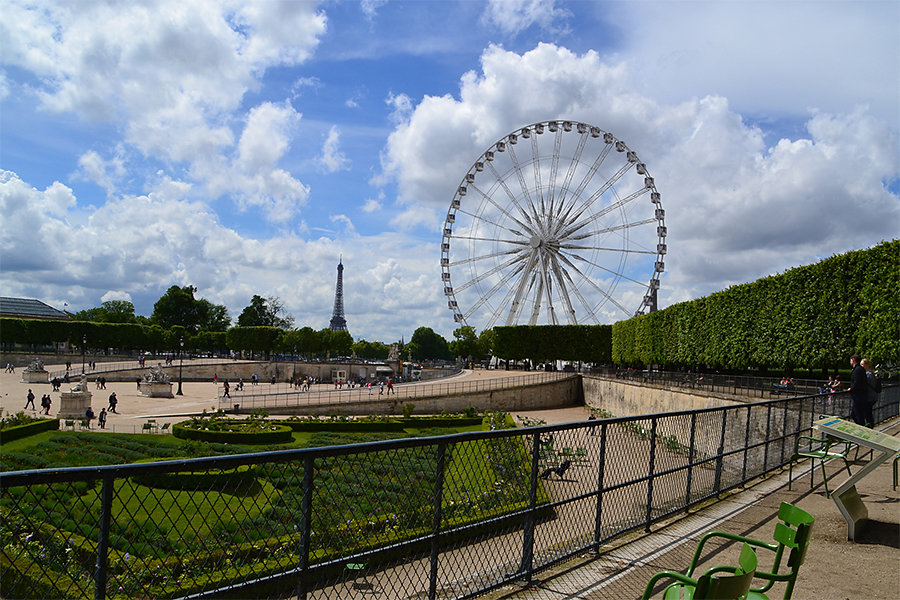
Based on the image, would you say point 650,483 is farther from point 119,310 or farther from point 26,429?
point 119,310

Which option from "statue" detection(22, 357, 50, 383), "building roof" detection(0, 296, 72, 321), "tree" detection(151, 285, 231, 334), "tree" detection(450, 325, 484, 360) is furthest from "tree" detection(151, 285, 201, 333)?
"statue" detection(22, 357, 50, 383)

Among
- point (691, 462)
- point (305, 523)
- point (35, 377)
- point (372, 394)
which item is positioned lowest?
point (35, 377)

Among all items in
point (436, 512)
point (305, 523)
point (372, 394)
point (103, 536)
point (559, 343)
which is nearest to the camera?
point (103, 536)

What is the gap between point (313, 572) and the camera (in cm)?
388

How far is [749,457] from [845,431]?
4.65 metres

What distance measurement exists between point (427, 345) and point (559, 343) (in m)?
63.5

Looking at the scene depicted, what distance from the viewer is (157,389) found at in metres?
43.3

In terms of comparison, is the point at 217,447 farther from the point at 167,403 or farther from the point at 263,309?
the point at 263,309

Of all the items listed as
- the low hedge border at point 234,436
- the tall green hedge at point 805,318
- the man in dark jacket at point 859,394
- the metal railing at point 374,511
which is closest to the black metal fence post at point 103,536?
the metal railing at point 374,511

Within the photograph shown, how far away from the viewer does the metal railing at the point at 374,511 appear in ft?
11.5

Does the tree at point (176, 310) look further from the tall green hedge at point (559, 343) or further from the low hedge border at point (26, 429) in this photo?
the low hedge border at point (26, 429)

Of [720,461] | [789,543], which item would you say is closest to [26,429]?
[720,461]

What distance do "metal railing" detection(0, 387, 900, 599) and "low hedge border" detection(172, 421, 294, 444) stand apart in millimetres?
19928

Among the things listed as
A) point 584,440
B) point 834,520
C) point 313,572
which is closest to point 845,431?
point 834,520
